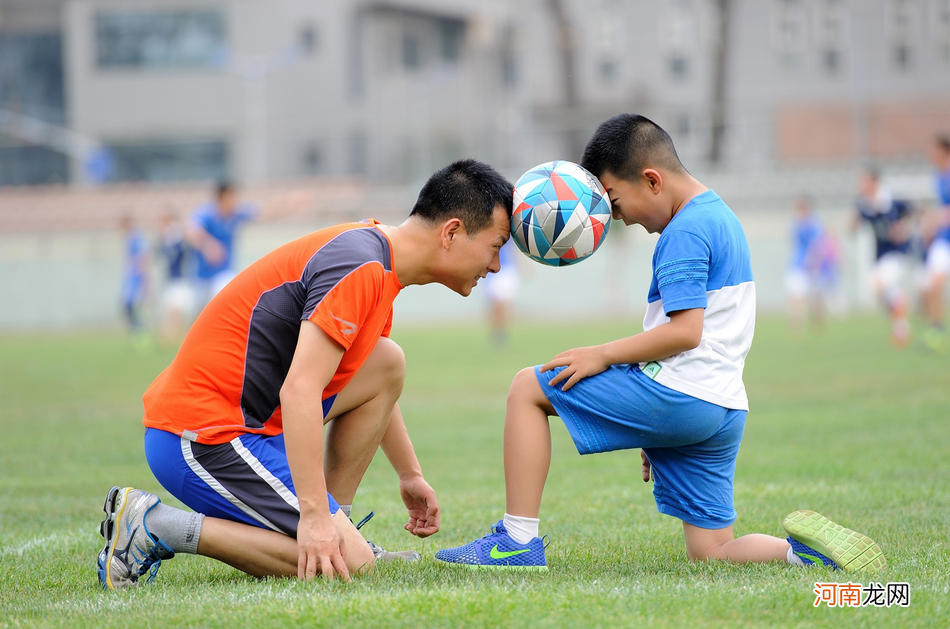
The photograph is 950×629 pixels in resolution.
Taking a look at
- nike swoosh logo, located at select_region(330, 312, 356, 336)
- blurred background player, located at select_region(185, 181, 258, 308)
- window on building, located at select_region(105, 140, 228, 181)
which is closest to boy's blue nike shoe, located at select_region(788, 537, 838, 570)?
nike swoosh logo, located at select_region(330, 312, 356, 336)

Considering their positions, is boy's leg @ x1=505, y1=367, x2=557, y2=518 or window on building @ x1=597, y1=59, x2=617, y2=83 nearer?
boy's leg @ x1=505, y1=367, x2=557, y2=518

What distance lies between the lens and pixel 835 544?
10.6 feet

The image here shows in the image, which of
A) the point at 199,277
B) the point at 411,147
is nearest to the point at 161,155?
the point at 411,147

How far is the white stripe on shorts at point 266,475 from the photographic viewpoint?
334 centimetres

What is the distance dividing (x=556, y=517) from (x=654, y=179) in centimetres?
188

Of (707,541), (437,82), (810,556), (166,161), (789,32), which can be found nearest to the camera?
(810,556)

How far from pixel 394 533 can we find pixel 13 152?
1248 inches

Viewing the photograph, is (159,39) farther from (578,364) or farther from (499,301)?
(578,364)

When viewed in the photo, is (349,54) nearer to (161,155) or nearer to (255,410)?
(161,155)

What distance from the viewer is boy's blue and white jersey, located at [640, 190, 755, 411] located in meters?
3.27

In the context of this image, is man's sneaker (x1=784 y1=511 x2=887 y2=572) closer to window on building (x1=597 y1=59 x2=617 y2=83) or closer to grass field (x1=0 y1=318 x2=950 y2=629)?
grass field (x1=0 y1=318 x2=950 y2=629)

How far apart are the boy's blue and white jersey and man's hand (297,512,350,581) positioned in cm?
118

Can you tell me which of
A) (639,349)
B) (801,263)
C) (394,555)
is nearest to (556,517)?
(394,555)

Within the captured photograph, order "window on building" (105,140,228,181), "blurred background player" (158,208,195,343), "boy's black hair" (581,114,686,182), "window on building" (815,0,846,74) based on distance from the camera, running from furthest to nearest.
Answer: "window on building" (815,0,846,74)
"window on building" (105,140,228,181)
"blurred background player" (158,208,195,343)
"boy's black hair" (581,114,686,182)
